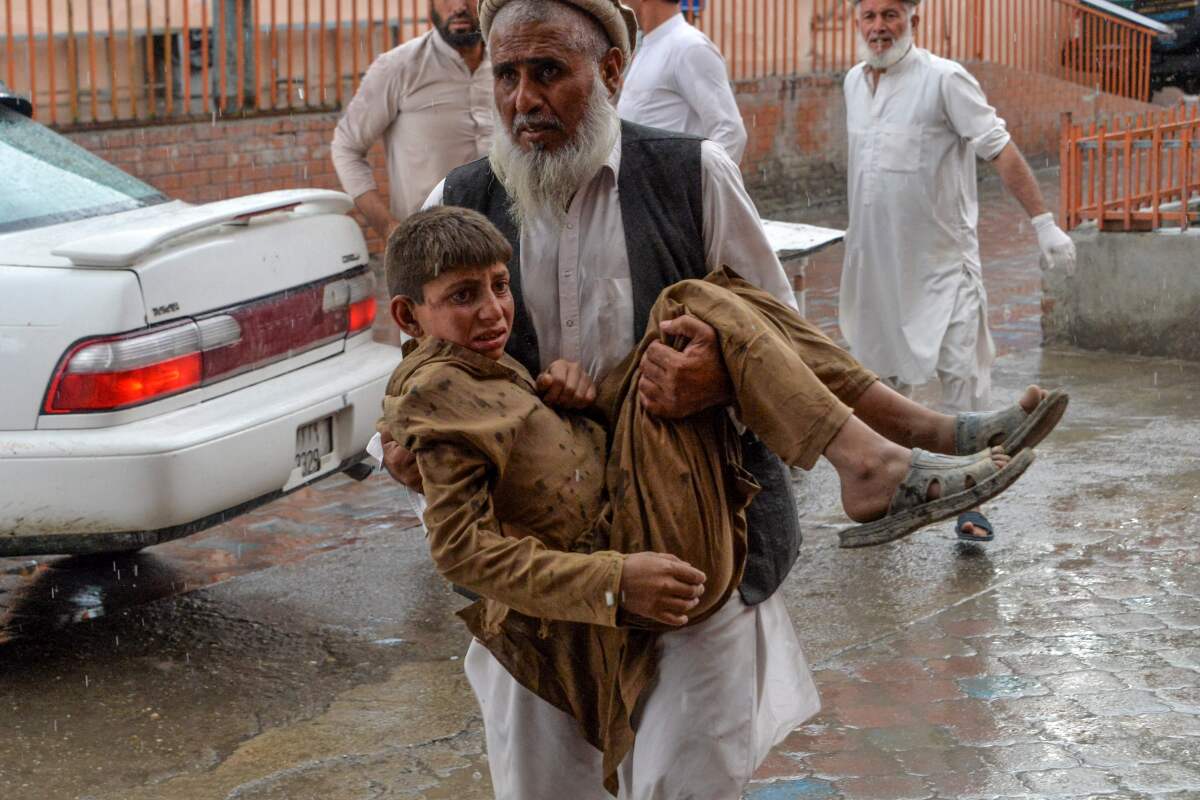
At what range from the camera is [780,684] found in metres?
3.26

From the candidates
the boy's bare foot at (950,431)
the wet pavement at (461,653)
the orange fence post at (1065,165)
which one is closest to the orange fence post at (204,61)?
the wet pavement at (461,653)

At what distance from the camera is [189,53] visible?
12.6 meters

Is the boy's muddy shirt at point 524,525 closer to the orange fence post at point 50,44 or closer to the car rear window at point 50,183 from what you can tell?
the car rear window at point 50,183

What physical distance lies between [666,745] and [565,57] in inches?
48.3

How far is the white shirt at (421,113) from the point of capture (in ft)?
22.1

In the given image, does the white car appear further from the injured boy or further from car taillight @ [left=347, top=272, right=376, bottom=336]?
the injured boy

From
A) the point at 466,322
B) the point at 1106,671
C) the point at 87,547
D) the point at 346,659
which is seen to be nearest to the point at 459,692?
the point at 346,659

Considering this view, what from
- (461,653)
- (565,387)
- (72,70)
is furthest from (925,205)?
(72,70)

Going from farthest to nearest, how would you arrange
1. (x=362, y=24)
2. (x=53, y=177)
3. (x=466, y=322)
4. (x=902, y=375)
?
(x=362, y=24), (x=902, y=375), (x=53, y=177), (x=466, y=322)

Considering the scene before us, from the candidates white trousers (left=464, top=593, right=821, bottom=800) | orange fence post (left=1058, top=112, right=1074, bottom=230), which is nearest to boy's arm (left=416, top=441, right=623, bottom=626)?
white trousers (left=464, top=593, right=821, bottom=800)

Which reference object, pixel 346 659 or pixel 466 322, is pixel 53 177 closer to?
pixel 346 659

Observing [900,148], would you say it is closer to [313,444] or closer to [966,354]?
[966,354]

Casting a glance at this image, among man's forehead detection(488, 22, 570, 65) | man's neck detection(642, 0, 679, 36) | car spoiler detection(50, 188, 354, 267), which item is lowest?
car spoiler detection(50, 188, 354, 267)

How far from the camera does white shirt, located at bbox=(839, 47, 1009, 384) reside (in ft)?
22.5
